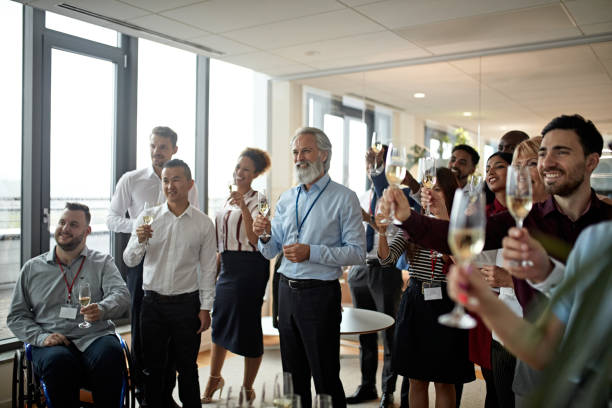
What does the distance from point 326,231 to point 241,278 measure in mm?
1116

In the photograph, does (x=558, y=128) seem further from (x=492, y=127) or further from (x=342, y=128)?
(x=342, y=128)

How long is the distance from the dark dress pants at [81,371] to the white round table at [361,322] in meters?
1.12

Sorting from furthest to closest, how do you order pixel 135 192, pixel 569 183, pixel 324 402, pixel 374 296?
pixel 374 296 < pixel 135 192 < pixel 569 183 < pixel 324 402

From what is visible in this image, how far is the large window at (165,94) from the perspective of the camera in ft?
15.9

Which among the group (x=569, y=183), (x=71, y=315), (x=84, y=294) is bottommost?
(x=71, y=315)

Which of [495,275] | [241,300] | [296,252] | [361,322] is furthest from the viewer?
[241,300]

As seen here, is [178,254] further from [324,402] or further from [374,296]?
[324,402]

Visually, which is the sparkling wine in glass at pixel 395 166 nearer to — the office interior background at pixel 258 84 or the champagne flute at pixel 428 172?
the champagne flute at pixel 428 172

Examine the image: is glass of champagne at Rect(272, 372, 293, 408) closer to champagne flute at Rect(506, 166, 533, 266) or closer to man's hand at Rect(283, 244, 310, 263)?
champagne flute at Rect(506, 166, 533, 266)

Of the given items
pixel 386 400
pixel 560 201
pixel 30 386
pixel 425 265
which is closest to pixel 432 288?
pixel 425 265

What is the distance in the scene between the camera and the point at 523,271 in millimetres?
1275

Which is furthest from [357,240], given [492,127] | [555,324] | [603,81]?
[603,81]

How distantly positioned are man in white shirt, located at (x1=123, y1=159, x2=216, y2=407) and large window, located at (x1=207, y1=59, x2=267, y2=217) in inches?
88.5

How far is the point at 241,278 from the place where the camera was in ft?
12.3
